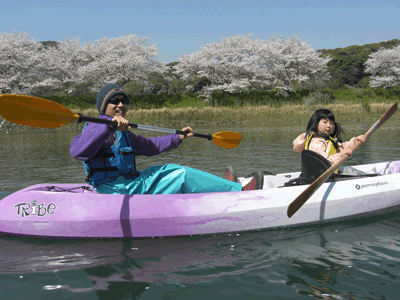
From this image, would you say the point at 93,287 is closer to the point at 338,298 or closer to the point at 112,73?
the point at 338,298

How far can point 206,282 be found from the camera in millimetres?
2396

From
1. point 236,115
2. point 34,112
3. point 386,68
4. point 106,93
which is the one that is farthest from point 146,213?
point 386,68

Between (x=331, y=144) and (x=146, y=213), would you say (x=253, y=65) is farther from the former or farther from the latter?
(x=146, y=213)

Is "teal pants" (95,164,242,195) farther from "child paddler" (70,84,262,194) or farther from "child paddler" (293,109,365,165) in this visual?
"child paddler" (293,109,365,165)

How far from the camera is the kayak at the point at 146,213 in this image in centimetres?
327

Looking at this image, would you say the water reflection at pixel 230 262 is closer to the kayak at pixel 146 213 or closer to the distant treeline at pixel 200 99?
the kayak at pixel 146 213

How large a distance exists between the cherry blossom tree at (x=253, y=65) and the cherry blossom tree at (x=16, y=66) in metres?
13.2

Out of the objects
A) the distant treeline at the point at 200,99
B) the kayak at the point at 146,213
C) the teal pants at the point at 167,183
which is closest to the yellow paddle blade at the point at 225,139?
the teal pants at the point at 167,183

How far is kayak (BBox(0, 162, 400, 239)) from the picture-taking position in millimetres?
3271

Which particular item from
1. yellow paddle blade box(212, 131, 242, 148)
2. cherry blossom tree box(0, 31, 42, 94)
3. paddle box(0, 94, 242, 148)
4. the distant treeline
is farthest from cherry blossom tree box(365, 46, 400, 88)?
paddle box(0, 94, 242, 148)

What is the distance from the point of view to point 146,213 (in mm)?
3266

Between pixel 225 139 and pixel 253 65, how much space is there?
101 ft

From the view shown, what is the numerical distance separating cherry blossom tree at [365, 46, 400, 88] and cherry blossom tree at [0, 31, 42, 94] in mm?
33985

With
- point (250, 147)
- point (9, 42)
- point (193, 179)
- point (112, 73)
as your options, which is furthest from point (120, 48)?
point (193, 179)
